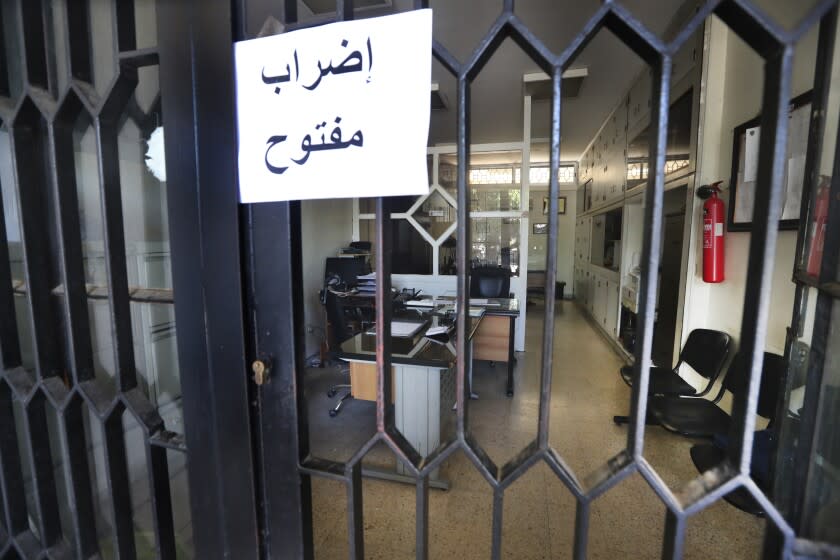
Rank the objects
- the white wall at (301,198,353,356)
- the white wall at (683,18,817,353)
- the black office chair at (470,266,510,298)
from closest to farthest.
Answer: the white wall at (683,18,817,353)
the white wall at (301,198,353,356)
the black office chair at (470,266,510,298)

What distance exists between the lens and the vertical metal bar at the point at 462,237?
0.50 metres

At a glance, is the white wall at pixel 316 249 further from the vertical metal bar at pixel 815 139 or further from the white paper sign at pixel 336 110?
the vertical metal bar at pixel 815 139

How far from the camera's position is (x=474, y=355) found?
141 inches

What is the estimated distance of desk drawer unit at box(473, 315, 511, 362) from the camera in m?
3.47

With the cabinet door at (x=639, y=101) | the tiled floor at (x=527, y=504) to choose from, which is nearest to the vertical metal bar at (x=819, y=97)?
the tiled floor at (x=527, y=504)

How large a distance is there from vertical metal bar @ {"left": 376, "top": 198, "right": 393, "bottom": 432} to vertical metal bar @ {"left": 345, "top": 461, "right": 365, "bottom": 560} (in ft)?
0.31

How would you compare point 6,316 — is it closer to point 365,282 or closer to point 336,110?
point 336,110

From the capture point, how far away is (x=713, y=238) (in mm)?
2369

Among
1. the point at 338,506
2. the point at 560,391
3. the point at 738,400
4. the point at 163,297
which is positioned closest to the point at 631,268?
the point at 560,391

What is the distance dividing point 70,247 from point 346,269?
3.55 m

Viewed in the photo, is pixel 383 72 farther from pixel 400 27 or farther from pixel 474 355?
pixel 474 355

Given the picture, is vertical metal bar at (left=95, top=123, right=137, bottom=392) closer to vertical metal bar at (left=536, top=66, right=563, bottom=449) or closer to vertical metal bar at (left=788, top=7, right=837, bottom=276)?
vertical metal bar at (left=536, top=66, right=563, bottom=449)

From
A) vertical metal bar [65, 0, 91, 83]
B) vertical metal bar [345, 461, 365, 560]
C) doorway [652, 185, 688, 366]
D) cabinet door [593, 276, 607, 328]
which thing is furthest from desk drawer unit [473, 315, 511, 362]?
vertical metal bar [65, 0, 91, 83]

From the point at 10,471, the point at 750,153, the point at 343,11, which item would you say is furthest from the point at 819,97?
the point at 750,153
